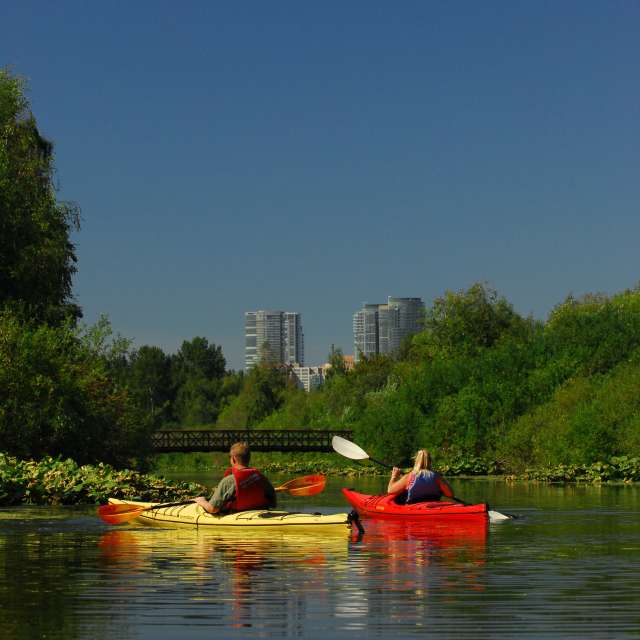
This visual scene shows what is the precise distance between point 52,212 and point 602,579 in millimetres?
28784

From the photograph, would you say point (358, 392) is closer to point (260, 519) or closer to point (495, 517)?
point (495, 517)

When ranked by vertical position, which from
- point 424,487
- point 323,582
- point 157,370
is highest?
point 157,370

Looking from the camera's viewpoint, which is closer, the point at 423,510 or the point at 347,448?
the point at 423,510

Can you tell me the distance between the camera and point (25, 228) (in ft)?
126

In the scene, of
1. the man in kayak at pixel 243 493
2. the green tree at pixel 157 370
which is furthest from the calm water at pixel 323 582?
the green tree at pixel 157 370

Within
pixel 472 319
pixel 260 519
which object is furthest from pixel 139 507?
pixel 472 319

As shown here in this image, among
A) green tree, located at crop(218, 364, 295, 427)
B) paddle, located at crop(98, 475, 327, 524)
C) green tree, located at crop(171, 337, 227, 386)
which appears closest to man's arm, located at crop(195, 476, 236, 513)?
paddle, located at crop(98, 475, 327, 524)

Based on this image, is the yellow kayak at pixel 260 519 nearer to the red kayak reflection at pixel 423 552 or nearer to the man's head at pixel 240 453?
the red kayak reflection at pixel 423 552

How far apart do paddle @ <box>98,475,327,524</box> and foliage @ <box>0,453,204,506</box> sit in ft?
14.8

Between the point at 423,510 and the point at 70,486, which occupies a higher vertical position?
the point at 70,486

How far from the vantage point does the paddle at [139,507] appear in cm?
2181

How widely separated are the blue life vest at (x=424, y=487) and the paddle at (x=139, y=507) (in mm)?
1540

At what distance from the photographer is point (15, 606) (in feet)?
39.1

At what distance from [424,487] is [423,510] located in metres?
0.48
